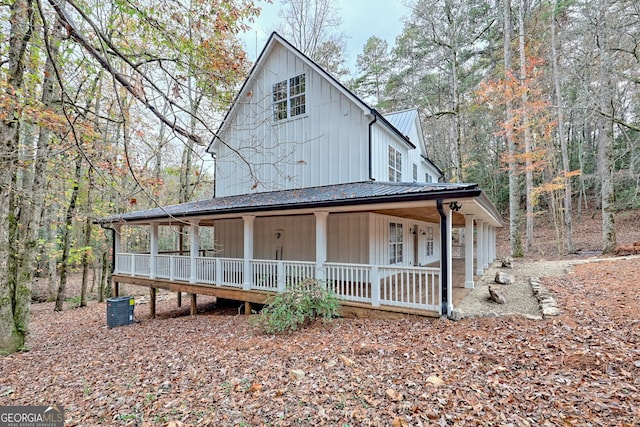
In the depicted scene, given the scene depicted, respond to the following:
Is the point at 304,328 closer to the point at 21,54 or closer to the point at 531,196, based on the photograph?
the point at 21,54

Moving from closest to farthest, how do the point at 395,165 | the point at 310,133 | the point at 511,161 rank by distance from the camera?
the point at 310,133 → the point at 395,165 → the point at 511,161

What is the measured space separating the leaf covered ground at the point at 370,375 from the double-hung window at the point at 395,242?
4.17 meters

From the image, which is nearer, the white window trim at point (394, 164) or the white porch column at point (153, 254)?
the white window trim at point (394, 164)

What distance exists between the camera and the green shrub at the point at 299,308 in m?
A: 6.09

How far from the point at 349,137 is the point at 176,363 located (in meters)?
7.31

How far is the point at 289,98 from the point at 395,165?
444cm

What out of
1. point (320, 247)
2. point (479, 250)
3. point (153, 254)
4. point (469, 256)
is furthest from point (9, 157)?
point (479, 250)

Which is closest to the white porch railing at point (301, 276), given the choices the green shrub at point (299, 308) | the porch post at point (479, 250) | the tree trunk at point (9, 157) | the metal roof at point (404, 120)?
the green shrub at point (299, 308)

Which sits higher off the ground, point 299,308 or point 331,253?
point 331,253

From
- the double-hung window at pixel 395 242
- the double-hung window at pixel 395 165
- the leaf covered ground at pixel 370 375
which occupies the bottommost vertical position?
the leaf covered ground at pixel 370 375

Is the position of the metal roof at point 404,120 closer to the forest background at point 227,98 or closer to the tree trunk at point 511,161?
the forest background at point 227,98

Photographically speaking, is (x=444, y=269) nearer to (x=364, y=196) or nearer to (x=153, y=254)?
(x=364, y=196)

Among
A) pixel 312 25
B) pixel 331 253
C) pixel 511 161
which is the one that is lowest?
pixel 331 253

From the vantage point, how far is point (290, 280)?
8.62m
